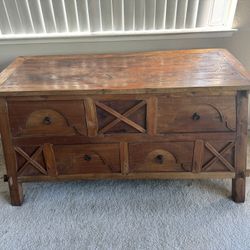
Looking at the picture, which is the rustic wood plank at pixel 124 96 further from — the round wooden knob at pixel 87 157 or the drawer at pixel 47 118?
the round wooden knob at pixel 87 157

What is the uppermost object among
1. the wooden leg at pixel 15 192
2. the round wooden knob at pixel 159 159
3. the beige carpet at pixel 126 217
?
the round wooden knob at pixel 159 159

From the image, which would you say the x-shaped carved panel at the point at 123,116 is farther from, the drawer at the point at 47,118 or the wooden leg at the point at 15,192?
the wooden leg at the point at 15,192

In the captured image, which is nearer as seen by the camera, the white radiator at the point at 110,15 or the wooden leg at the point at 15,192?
the wooden leg at the point at 15,192

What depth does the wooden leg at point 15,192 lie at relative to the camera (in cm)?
161

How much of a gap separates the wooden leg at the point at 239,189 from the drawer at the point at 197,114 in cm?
28

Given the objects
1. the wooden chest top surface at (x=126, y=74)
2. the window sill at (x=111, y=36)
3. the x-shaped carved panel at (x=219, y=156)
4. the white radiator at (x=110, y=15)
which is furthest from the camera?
the window sill at (x=111, y=36)

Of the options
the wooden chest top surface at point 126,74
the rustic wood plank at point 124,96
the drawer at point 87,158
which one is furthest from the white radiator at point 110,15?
the drawer at point 87,158

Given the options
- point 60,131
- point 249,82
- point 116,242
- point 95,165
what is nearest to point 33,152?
point 60,131

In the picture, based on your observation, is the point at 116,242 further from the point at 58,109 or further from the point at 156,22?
the point at 156,22

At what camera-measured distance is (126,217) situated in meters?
1.55

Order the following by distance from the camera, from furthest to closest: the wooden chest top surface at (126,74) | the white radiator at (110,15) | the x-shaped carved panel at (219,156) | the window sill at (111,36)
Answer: the window sill at (111,36)
the white radiator at (110,15)
the x-shaped carved panel at (219,156)
the wooden chest top surface at (126,74)

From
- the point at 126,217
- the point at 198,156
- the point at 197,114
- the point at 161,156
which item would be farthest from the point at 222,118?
the point at 126,217

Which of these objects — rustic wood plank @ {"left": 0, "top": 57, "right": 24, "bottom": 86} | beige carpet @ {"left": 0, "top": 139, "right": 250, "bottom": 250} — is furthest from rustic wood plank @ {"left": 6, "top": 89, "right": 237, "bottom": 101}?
beige carpet @ {"left": 0, "top": 139, "right": 250, "bottom": 250}

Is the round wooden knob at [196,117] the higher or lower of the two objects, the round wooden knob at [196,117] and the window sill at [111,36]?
the lower
